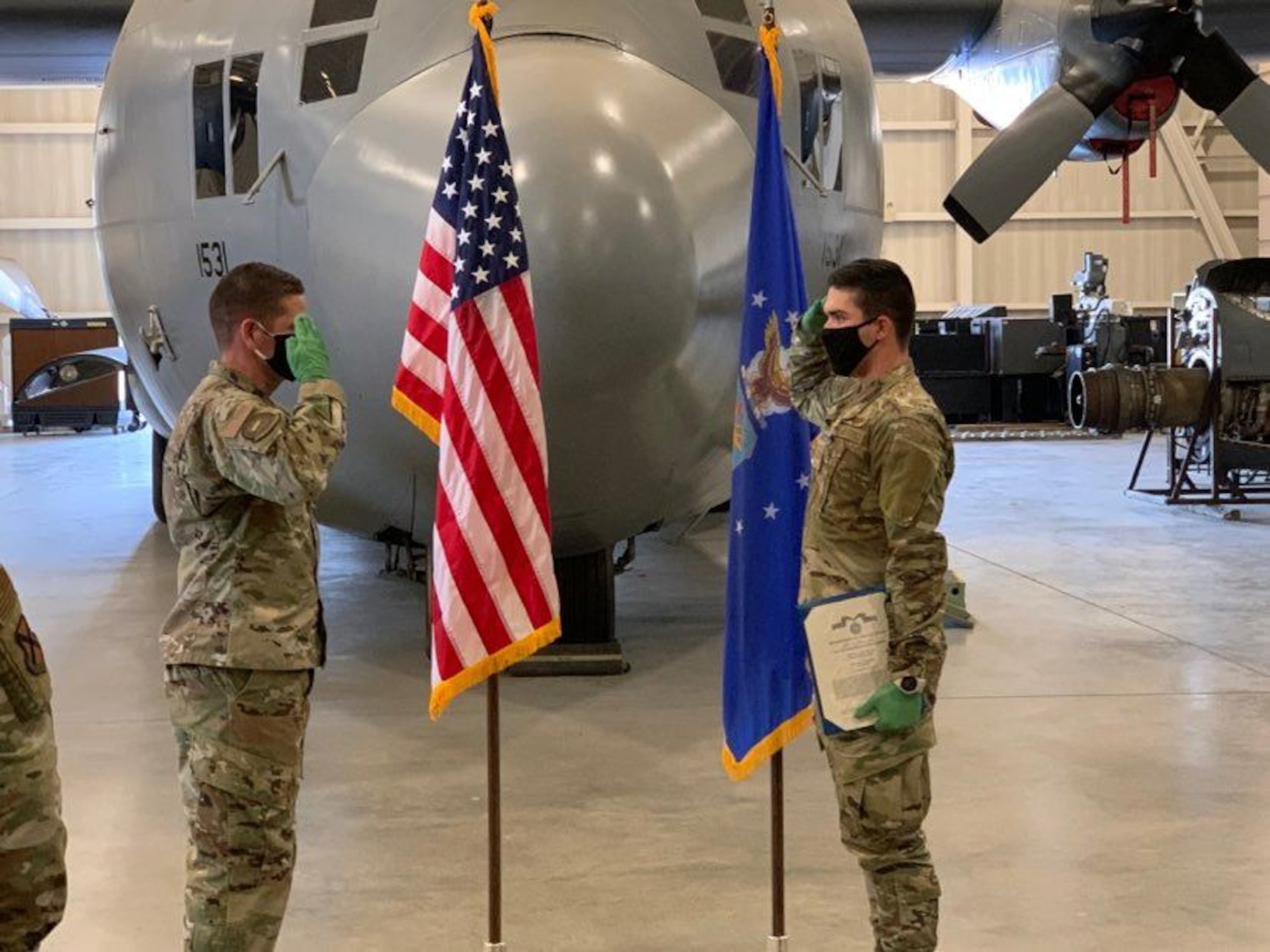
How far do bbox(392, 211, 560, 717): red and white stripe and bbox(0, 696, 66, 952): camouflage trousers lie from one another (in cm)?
196

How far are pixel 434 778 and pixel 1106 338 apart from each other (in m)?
16.5

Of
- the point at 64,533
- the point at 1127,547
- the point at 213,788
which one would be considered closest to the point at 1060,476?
the point at 1127,547

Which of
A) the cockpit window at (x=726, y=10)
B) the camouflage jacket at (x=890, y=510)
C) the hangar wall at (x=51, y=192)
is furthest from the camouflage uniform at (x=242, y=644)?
the hangar wall at (x=51, y=192)

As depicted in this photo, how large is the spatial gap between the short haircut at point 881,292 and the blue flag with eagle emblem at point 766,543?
632mm

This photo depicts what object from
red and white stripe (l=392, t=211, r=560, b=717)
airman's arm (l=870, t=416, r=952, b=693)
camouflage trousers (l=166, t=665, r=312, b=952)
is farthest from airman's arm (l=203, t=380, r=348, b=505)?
airman's arm (l=870, t=416, r=952, b=693)

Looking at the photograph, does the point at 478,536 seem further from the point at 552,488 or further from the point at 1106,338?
the point at 1106,338

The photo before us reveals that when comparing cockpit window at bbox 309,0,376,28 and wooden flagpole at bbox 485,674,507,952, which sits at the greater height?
cockpit window at bbox 309,0,376,28

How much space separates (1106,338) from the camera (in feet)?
68.2

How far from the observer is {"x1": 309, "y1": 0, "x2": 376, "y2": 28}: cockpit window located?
6.94m

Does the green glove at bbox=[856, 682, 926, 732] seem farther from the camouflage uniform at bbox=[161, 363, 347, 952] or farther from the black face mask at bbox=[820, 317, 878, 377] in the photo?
the camouflage uniform at bbox=[161, 363, 347, 952]

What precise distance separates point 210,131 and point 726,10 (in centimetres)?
248

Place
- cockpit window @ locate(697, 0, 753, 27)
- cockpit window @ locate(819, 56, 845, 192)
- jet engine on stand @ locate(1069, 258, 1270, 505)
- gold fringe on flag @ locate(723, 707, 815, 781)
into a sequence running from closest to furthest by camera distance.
→ 1. gold fringe on flag @ locate(723, 707, 815, 781)
2. cockpit window @ locate(697, 0, 753, 27)
3. cockpit window @ locate(819, 56, 845, 192)
4. jet engine on stand @ locate(1069, 258, 1270, 505)

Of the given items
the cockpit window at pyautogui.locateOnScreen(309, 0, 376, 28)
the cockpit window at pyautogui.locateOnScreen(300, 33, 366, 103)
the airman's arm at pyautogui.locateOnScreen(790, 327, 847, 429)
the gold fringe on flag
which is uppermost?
the cockpit window at pyautogui.locateOnScreen(309, 0, 376, 28)

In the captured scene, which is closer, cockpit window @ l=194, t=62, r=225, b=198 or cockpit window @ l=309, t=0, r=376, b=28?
cockpit window @ l=309, t=0, r=376, b=28
